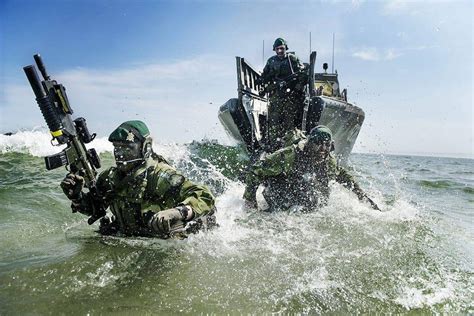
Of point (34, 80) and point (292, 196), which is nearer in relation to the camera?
point (34, 80)

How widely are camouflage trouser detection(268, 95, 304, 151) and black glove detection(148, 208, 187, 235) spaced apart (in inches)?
242

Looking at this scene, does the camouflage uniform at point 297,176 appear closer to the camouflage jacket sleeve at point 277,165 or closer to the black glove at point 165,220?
the camouflage jacket sleeve at point 277,165

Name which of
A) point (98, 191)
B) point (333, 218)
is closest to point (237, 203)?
point (333, 218)

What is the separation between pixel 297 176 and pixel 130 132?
10.0ft

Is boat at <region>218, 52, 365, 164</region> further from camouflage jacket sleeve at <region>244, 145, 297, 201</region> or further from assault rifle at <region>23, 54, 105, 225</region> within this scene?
assault rifle at <region>23, 54, 105, 225</region>

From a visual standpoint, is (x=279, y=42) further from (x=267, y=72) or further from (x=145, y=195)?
(x=145, y=195)

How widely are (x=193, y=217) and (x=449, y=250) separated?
314 centimetres

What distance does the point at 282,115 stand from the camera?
9.11 m

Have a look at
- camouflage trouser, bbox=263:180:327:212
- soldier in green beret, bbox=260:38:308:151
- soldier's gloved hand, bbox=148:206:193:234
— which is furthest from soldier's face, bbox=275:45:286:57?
soldier's gloved hand, bbox=148:206:193:234

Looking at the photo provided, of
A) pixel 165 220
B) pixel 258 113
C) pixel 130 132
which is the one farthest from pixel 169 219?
pixel 258 113

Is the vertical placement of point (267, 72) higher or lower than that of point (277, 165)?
higher

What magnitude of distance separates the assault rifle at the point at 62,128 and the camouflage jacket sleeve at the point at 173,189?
2.10 feet

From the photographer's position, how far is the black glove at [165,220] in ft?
9.18

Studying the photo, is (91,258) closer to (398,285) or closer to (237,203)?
(398,285)
